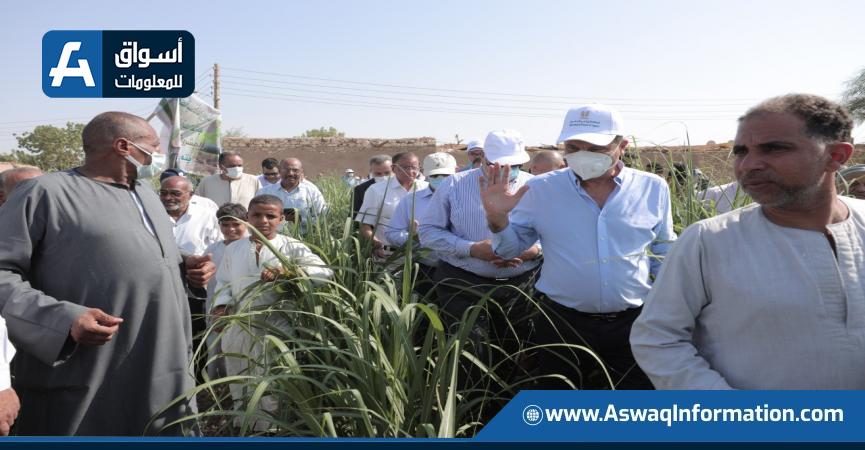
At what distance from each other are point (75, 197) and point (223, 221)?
6.95 ft

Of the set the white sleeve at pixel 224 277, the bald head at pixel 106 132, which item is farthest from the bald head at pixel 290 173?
the bald head at pixel 106 132

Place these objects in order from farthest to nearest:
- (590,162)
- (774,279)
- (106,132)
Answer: (590,162) → (106,132) → (774,279)

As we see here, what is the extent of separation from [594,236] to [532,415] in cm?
147

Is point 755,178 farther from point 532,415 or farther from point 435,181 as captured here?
point 435,181

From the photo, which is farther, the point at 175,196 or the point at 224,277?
the point at 175,196

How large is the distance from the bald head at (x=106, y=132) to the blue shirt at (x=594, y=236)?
Result: 1.63 m

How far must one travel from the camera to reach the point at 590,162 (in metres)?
3.10

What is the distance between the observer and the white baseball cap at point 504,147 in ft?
13.8

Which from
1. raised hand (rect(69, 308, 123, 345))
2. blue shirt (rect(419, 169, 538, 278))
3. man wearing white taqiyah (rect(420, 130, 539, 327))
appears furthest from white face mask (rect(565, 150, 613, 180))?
raised hand (rect(69, 308, 123, 345))

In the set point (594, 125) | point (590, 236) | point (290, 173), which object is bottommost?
point (290, 173)

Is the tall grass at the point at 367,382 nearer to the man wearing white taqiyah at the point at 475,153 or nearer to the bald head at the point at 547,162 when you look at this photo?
the bald head at the point at 547,162

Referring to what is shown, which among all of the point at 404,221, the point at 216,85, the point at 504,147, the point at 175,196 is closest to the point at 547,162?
the point at 404,221

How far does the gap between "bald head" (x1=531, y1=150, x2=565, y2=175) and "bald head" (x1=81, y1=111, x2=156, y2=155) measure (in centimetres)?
372

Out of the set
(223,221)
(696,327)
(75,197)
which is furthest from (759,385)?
(223,221)
